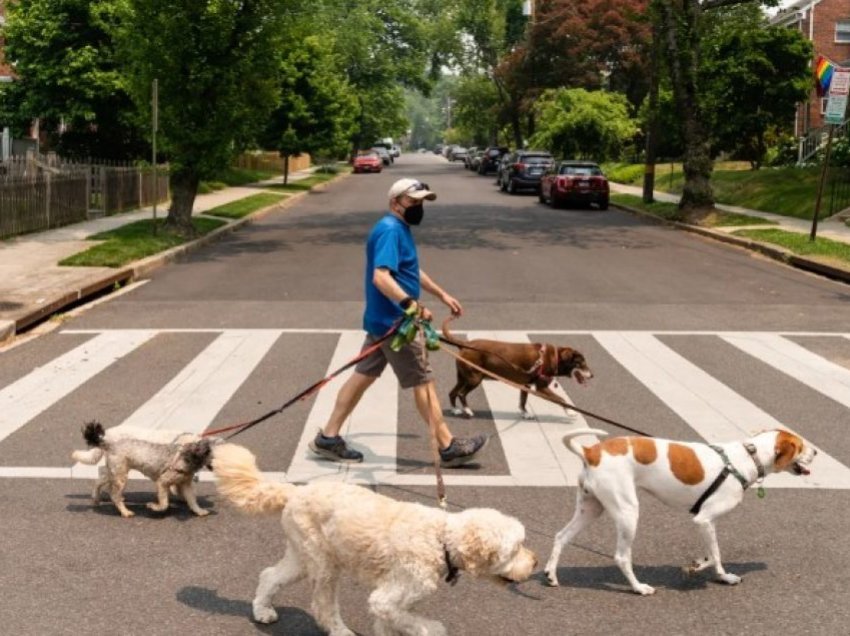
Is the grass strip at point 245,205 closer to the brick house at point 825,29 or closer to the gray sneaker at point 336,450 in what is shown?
the gray sneaker at point 336,450

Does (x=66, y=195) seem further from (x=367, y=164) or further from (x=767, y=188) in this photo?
(x=367, y=164)

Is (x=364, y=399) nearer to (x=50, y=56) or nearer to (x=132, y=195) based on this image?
(x=132, y=195)

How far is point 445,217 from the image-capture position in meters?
32.5

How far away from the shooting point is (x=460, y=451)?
24.8 ft

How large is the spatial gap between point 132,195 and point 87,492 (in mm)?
25288

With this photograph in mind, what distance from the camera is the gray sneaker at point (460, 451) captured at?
756 centimetres

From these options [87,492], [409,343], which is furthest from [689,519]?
[87,492]

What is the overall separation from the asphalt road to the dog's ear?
1.93 ft

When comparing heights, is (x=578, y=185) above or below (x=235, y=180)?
above

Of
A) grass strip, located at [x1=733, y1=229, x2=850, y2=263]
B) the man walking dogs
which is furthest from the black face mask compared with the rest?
grass strip, located at [x1=733, y1=229, x2=850, y2=263]

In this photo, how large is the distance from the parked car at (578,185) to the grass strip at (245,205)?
9608 millimetres

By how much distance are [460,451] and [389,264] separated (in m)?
1.42

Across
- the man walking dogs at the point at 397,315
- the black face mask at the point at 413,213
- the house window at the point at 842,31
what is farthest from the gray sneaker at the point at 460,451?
the house window at the point at 842,31

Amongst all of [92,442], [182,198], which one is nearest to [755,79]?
[182,198]
